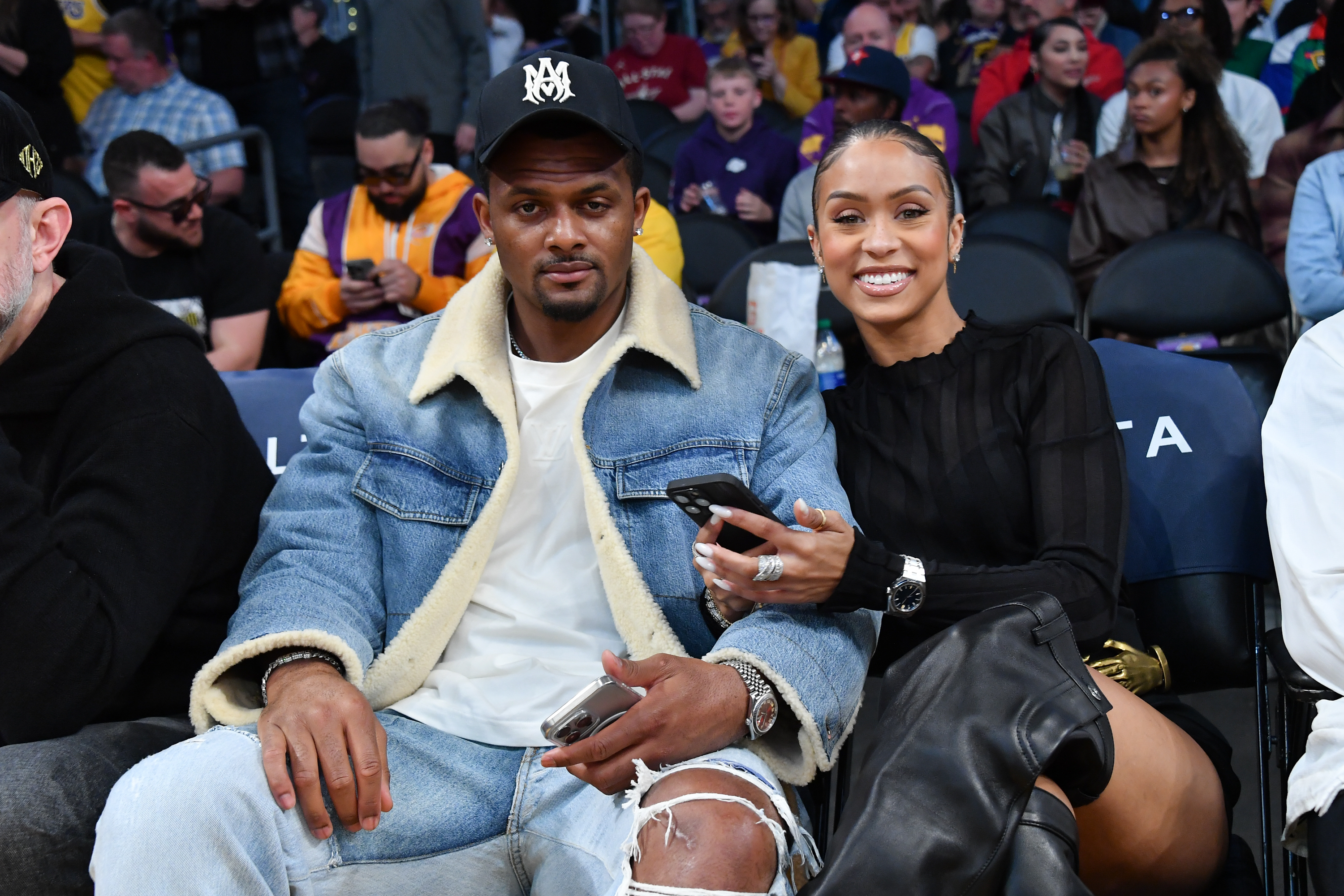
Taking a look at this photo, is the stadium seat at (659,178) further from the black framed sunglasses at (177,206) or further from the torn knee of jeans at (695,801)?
the torn knee of jeans at (695,801)

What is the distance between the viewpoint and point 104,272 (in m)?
2.12

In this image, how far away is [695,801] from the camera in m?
1.61

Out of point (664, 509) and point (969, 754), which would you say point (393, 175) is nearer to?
point (664, 509)

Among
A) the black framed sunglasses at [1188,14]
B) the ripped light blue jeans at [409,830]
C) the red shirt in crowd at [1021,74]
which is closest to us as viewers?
the ripped light blue jeans at [409,830]

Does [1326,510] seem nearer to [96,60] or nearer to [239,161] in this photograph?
[239,161]

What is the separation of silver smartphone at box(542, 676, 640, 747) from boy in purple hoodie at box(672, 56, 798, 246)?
4.47m

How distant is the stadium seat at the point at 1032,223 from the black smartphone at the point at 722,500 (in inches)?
→ 127

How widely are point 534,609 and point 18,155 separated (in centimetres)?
107

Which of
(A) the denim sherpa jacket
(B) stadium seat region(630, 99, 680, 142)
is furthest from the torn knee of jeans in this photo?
(B) stadium seat region(630, 99, 680, 142)

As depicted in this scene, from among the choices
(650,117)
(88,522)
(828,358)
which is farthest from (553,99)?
(650,117)

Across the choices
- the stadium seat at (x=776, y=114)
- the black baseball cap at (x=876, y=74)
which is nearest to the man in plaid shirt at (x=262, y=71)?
the stadium seat at (x=776, y=114)

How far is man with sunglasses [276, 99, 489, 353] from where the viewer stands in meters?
4.73

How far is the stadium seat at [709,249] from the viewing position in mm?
5031

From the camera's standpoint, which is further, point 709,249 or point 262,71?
point 262,71
